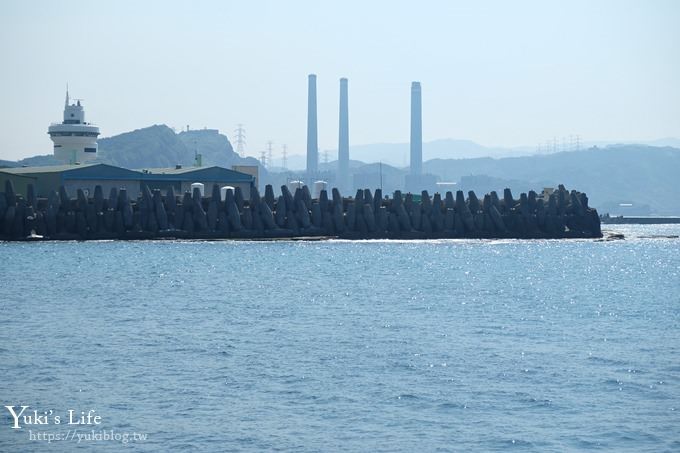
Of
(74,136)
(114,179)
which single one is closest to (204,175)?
(114,179)

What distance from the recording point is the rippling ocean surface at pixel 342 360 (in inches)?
741

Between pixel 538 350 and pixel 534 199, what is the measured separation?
58334 millimetres

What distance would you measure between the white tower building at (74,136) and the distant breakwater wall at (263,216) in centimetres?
3124

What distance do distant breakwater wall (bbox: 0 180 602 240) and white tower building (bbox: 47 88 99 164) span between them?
31245 mm

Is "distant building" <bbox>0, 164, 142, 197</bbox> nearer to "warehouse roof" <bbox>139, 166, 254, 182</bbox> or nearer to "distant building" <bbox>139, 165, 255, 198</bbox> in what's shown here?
"distant building" <bbox>139, 165, 255, 198</bbox>

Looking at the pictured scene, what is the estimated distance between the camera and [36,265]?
5528 centimetres

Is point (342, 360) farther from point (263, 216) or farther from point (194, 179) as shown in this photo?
point (194, 179)

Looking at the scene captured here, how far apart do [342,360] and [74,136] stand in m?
85.6

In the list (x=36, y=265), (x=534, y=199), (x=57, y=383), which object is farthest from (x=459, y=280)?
(x=534, y=199)

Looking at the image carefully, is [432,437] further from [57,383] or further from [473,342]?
[473,342]

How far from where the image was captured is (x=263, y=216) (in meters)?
75.4

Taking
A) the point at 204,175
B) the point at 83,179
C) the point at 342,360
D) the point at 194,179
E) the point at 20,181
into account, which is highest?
the point at 204,175

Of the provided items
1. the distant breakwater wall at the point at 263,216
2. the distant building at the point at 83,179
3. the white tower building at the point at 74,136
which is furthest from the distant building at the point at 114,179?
the white tower building at the point at 74,136

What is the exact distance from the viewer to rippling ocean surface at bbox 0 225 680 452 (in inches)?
741
